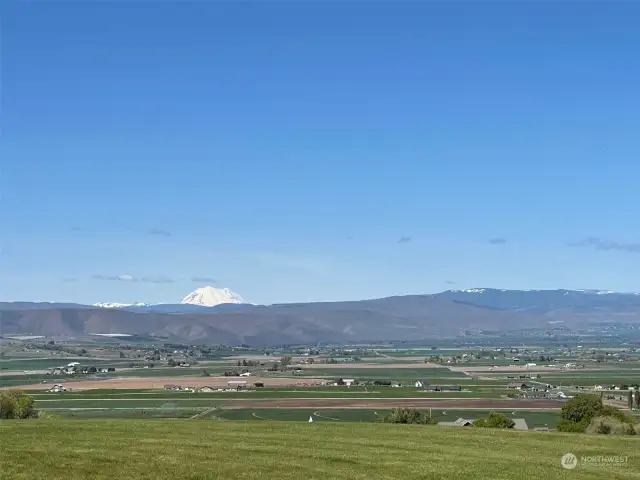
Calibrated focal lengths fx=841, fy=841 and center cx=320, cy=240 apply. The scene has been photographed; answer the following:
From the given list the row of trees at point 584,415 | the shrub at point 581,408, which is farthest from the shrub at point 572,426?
the shrub at point 581,408

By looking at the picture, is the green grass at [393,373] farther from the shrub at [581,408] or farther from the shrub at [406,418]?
the shrub at [406,418]

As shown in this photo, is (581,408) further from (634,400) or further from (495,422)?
(634,400)

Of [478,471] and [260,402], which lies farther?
[260,402]

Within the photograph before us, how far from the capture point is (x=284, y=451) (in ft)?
85.8

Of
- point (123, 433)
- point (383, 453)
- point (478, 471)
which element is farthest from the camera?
point (123, 433)

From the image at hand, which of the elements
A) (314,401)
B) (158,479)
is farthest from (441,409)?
(158,479)

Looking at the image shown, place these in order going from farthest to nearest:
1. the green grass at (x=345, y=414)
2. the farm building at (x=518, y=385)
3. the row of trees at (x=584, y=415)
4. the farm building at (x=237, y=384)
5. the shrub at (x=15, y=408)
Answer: the farm building at (x=518, y=385), the farm building at (x=237, y=384), the green grass at (x=345, y=414), the row of trees at (x=584, y=415), the shrub at (x=15, y=408)

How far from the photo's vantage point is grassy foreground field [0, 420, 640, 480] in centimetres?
2242

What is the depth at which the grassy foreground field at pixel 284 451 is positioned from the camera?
2242 centimetres

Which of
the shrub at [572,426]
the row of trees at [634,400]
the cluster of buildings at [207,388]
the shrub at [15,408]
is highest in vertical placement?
the shrub at [15,408]

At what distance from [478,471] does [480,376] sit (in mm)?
139546

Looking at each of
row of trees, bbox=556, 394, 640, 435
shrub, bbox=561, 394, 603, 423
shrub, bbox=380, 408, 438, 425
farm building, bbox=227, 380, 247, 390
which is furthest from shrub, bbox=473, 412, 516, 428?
farm building, bbox=227, 380, 247, 390

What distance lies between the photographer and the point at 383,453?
26.8 metres

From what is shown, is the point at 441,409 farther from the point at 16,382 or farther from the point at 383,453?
the point at 16,382
